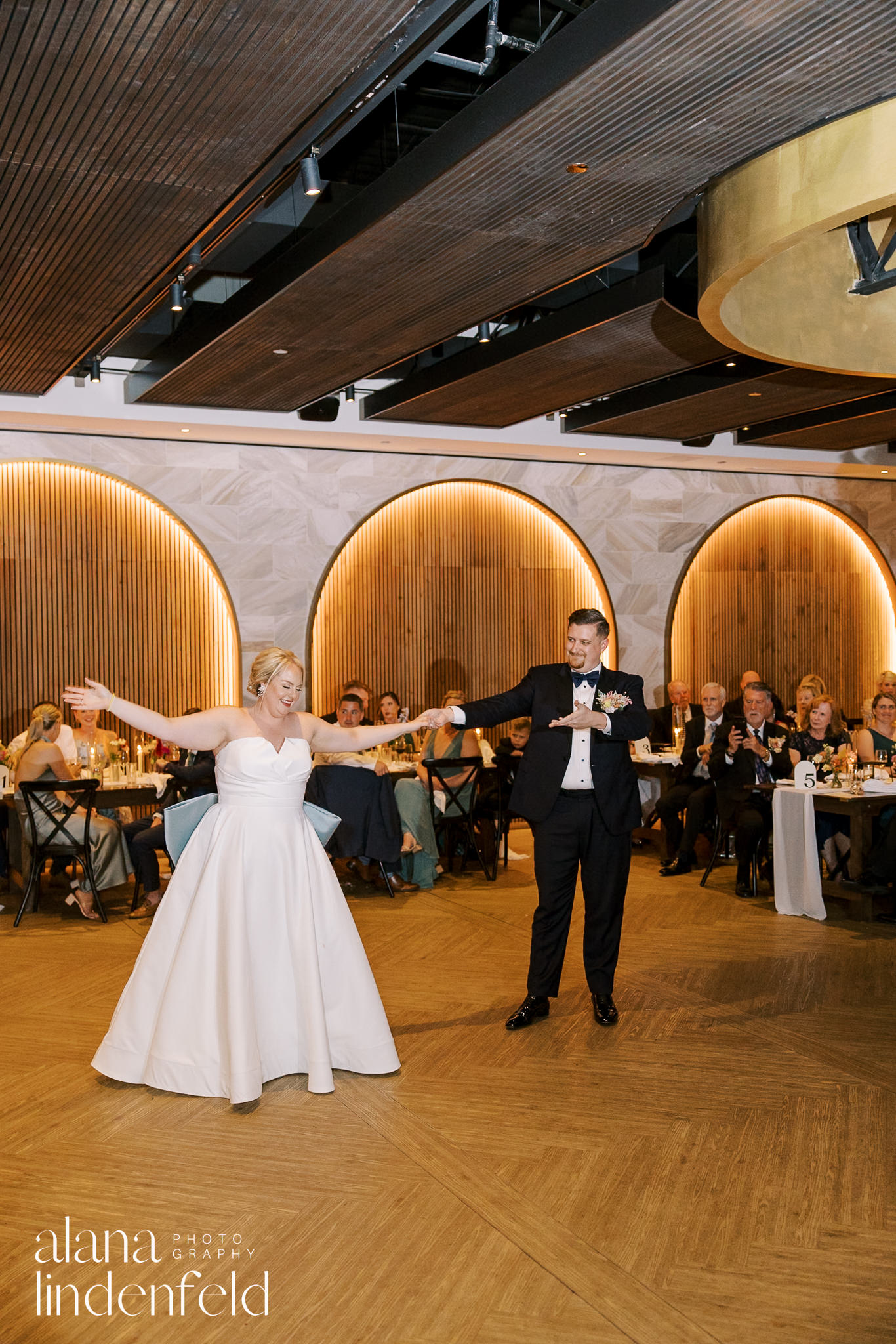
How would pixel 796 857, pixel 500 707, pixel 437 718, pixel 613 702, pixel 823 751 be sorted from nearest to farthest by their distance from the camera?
pixel 437 718 → pixel 613 702 → pixel 500 707 → pixel 796 857 → pixel 823 751

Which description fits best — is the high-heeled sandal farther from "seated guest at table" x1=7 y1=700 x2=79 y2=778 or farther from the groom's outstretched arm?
the groom's outstretched arm

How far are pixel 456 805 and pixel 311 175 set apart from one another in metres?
5.13

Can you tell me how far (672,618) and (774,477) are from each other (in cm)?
208

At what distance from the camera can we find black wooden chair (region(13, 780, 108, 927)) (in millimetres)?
7625

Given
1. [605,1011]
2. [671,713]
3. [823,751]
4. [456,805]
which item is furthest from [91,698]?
[671,713]

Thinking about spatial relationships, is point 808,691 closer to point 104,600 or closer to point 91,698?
point 104,600

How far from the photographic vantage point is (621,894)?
5371 mm

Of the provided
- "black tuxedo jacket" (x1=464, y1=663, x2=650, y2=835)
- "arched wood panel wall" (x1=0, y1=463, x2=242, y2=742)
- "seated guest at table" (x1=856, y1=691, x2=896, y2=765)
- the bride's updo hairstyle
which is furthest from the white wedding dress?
"arched wood panel wall" (x1=0, y1=463, x2=242, y2=742)

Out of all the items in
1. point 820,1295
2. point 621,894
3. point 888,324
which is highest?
point 888,324

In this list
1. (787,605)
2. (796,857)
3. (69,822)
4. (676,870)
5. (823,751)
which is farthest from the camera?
(787,605)

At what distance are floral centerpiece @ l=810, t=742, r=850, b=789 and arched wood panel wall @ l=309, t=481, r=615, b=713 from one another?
4633 millimetres

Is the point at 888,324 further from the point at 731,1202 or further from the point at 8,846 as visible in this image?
the point at 8,846

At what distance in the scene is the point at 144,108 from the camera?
434 cm

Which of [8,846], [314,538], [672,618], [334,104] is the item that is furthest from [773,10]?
[672,618]
